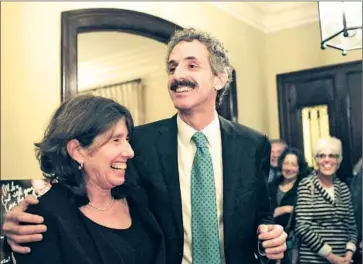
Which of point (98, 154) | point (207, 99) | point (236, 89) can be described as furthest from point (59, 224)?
point (236, 89)

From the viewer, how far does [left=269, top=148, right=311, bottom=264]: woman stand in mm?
2951

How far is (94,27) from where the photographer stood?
105 inches

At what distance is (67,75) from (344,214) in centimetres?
201

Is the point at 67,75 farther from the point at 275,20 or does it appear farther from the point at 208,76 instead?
the point at 275,20

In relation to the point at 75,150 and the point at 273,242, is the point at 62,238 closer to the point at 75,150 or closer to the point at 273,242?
the point at 75,150

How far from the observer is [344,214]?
292 cm

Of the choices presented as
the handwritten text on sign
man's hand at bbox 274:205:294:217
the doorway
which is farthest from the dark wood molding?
the doorway

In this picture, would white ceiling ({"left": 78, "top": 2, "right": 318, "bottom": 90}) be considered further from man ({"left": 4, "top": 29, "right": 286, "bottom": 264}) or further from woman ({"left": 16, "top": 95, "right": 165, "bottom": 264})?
woman ({"left": 16, "top": 95, "right": 165, "bottom": 264})

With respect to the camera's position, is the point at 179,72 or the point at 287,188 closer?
the point at 179,72

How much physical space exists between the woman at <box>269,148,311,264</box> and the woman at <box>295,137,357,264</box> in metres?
0.06

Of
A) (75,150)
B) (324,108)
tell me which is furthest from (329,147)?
(75,150)

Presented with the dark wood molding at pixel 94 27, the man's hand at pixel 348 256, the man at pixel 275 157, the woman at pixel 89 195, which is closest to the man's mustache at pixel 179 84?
the woman at pixel 89 195

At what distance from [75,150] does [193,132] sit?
0.47 m

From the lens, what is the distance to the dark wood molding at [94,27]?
8.11 feet
